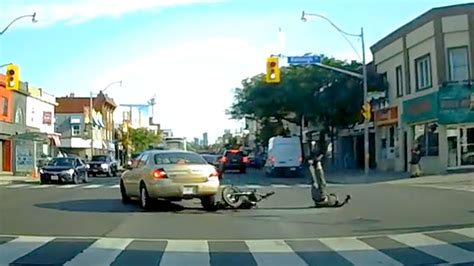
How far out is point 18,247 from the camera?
1161cm

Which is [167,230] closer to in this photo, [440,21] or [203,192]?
[203,192]

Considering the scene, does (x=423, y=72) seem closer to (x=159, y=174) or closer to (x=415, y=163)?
(x=415, y=163)

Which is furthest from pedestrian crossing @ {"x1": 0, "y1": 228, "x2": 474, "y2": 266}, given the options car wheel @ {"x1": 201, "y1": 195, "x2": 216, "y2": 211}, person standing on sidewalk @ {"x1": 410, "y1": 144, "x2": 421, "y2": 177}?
person standing on sidewalk @ {"x1": 410, "y1": 144, "x2": 421, "y2": 177}

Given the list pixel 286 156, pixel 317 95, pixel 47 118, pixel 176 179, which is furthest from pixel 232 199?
pixel 47 118

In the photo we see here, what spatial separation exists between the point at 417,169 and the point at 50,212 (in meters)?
22.8

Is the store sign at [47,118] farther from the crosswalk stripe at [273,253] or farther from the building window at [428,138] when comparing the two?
the crosswalk stripe at [273,253]

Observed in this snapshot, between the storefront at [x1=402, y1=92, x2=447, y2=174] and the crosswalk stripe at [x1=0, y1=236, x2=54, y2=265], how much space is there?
94.6 feet

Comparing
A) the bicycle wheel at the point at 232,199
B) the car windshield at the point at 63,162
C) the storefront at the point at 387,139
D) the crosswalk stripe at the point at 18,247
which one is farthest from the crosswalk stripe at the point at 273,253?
the storefront at the point at 387,139

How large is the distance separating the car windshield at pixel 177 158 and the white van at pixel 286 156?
24.8 metres

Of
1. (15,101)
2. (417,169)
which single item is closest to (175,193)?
(417,169)

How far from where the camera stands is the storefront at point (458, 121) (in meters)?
37.2

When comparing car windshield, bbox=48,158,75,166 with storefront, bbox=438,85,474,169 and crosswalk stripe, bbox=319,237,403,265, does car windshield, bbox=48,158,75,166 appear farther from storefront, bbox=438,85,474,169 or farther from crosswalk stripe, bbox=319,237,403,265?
crosswalk stripe, bbox=319,237,403,265

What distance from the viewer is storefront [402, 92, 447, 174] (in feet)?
125

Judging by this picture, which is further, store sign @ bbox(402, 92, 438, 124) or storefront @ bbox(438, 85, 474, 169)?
store sign @ bbox(402, 92, 438, 124)
